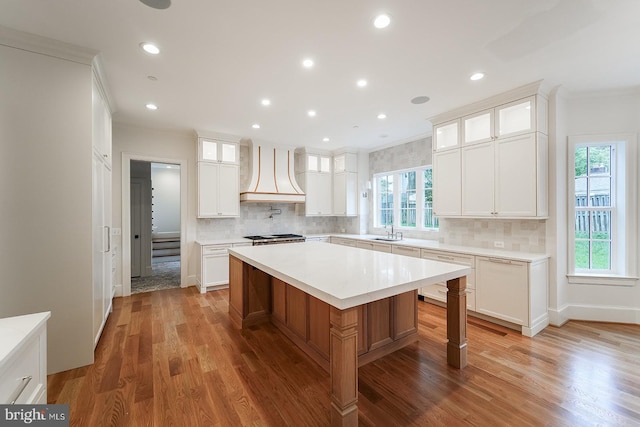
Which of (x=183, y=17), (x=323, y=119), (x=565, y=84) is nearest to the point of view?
(x=183, y=17)

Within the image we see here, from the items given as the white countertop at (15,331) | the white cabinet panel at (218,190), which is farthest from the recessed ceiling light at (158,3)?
the white cabinet panel at (218,190)

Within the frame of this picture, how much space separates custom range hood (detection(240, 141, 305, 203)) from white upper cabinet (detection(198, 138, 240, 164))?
373 millimetres

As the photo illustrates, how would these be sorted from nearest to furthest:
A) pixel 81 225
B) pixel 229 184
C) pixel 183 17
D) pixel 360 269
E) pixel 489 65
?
pixel 183 17 < pixel 360 269 < pixel 81 225 < pixel 489 65 < pixel 229 184

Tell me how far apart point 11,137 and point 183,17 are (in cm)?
160

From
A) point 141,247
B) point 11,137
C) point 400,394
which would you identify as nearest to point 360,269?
point 400,394

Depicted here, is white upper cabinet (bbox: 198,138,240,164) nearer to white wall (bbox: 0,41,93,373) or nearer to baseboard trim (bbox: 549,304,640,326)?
white wall (bbox: 0,41,93,373)

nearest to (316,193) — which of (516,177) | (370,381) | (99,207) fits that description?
(516,177)

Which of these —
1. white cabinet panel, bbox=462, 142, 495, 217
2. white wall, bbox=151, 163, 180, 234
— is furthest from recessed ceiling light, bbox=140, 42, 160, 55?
white wall, bbox=151, 163, 180, 234

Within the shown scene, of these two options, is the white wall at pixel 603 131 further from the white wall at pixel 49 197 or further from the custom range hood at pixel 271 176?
the white wall at pixel 49 197

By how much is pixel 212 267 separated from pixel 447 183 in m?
3.88

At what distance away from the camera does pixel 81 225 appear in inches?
89.7

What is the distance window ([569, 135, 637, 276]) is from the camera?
3.13 metres

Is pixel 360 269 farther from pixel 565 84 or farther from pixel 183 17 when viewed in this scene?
pixel 565 84

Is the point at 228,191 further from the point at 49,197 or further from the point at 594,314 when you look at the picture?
the point at 594,314
